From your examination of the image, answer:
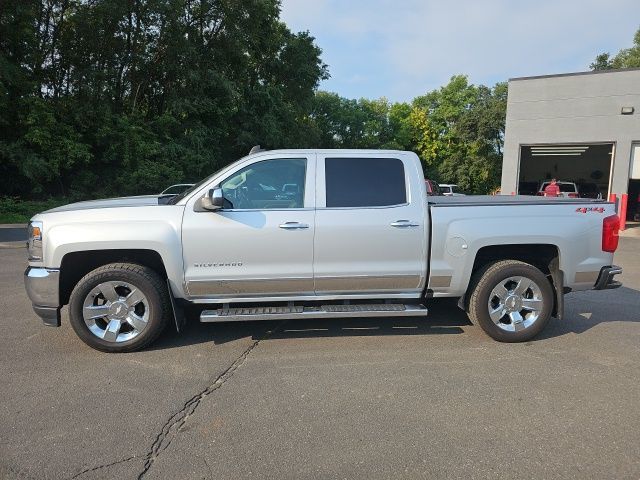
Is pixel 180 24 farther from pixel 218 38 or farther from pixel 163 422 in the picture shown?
pixel 163 422

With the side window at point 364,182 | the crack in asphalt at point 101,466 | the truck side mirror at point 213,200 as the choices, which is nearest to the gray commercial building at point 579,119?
the side window at point 364,182

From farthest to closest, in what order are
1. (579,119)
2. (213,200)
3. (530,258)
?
1. (579,119)
2. (530,258)
3. (213,200)

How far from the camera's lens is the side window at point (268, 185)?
4625 mm

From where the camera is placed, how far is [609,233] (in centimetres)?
483

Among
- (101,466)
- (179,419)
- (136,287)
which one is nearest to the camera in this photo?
(101,466)

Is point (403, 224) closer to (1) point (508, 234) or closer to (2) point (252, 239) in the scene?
(1) point (508, 234)

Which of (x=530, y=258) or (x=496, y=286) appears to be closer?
(x=496, y=286)

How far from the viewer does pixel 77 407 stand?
3441mm

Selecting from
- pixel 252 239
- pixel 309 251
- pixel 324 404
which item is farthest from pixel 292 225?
pixel 324 404

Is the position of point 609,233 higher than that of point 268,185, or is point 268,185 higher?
point 268,185

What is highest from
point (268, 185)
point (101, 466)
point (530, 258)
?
point (268, 185)

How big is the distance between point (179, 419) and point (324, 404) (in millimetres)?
1049

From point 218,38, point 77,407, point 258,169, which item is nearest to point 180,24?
point 218,38

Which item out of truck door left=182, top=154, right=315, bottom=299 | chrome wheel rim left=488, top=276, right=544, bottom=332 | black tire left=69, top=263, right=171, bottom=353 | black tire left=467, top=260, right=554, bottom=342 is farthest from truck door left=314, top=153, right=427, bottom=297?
black tire left=69, top=263, right=171, bottom=353
